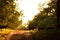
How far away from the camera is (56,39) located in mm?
6492

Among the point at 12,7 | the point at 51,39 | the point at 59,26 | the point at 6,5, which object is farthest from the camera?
the point at 12,7

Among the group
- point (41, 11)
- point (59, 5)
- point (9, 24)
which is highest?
point (59, 5)

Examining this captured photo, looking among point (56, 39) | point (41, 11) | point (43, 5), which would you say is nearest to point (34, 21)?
point (41, 11)

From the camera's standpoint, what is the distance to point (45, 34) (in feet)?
22.2

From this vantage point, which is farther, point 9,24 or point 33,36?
point 9,24

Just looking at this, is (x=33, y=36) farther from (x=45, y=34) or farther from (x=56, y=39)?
(x=56, y=39)

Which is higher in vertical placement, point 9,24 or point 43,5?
point 43,5

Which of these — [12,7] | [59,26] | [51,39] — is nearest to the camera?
[51,39]

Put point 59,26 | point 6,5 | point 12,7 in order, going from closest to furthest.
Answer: point 59,26, point 6,5, point 12,7

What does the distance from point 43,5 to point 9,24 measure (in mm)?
5466

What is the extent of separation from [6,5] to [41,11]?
15.3 feet

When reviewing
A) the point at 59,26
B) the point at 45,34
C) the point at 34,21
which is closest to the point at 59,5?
the point at 59,26

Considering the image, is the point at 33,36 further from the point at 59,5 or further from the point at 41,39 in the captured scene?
the point at 59,5

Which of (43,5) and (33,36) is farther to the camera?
(43,5)
